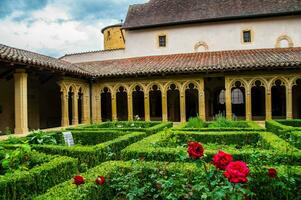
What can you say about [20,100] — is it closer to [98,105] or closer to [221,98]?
[98,105]

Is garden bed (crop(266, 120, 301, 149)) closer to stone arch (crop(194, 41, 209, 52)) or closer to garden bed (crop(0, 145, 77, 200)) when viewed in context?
garden bed (crop(0, 145, 77, 200))

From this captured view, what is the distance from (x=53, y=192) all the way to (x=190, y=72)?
12.1m

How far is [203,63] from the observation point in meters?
15.9

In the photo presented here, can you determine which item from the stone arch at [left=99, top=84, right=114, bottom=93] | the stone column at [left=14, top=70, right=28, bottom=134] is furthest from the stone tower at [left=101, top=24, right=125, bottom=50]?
the stone column at [left=14, top=70, right=28, bottom=134]

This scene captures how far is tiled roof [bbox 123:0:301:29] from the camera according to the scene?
18375 millimetres

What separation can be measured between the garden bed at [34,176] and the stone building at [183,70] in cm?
762

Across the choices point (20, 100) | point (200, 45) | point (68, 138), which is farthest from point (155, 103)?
point (68, 138)

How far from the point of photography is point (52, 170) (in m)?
5.13

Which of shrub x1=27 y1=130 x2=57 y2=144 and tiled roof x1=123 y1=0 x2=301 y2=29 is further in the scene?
tiled roof x1=123 y1=0 x2=301 y2=29

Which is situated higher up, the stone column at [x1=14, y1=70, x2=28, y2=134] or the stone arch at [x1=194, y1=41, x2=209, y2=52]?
the stone arch at [x1=194, y1=41, x2=209, y2=52]

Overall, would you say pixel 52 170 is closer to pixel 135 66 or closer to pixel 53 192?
pixel 53 192

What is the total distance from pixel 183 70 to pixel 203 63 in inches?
55.6

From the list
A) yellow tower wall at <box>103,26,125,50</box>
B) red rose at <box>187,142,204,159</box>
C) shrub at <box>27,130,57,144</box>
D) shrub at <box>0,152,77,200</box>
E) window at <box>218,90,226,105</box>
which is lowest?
shrub at <box>0,152,77,200</box>

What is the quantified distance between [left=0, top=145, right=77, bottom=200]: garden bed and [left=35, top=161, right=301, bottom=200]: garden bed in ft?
2.25
